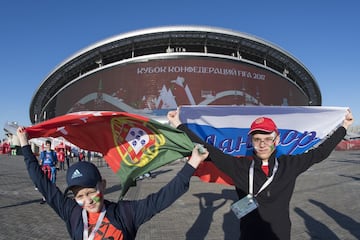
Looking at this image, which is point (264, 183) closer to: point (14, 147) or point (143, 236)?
point (143, 236)

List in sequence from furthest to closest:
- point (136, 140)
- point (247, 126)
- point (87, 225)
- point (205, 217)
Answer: point (205, 217), point (247, 126), point (136, 140), point (87, 225)

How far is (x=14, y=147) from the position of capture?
46.8 metres

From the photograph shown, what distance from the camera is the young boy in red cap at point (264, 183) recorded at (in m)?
2.72

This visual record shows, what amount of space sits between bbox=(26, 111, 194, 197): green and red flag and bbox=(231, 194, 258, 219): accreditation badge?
2.68ft

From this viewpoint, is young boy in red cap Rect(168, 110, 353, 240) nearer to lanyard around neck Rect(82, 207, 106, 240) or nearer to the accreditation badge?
the accreditation badge

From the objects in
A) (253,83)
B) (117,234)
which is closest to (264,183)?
(117,234)

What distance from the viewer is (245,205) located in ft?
8.97

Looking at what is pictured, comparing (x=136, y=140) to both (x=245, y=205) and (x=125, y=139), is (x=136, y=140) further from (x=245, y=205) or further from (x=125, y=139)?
(x=245, y=205)

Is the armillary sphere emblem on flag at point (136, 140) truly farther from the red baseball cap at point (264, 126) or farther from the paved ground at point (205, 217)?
the paved ground at point (205, 217)

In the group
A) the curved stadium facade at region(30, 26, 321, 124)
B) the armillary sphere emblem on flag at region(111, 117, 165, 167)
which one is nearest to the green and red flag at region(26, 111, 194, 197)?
the armillary sphere emblem on flag at region(111, 117, 165, 167)

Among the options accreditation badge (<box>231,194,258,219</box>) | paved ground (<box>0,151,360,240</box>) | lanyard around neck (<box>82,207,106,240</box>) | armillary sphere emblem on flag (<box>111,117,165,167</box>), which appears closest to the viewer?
lanyard around neck (<box>82,207,106,240</box>)

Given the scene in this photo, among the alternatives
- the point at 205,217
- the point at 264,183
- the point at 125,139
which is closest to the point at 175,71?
the point at 205,217

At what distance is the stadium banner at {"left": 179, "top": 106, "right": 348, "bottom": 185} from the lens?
4207 millimetres

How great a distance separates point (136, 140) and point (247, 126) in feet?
5.48
